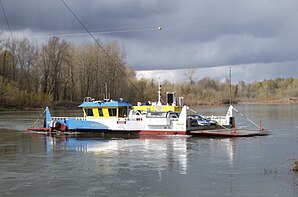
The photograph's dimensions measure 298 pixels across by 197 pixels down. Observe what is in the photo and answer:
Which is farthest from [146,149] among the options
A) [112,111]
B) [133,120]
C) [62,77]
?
[62,77]

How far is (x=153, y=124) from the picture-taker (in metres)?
43.5

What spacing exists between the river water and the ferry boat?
500 cm

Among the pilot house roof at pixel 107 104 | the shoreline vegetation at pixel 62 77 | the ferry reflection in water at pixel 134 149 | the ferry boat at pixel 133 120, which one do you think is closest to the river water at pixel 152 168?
the ferry reflection in water at pixel 134 149

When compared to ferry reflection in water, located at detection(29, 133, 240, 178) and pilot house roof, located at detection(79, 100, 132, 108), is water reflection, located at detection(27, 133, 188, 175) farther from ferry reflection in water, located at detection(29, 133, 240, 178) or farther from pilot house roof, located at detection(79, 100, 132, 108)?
pilot house roof, located at detection(79, 100, 132, 108)

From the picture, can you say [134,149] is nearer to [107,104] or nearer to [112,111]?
[112,111]

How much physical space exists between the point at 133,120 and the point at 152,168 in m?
21.1

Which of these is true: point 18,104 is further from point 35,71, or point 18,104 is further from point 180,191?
point 180,191

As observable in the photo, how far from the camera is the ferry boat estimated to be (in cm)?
4309

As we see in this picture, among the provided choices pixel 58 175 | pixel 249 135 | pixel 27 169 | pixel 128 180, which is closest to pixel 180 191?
pixel 128 180

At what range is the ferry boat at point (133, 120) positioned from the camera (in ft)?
141

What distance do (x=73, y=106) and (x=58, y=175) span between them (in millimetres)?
98994

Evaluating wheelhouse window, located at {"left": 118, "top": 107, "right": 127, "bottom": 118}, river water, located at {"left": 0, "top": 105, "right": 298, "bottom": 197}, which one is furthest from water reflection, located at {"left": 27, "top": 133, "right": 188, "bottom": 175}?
wheelhouse window, located at {"left": 118, "top": 107, "right": 127, "bottom": 118}

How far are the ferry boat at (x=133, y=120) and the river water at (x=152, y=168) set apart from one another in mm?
4998

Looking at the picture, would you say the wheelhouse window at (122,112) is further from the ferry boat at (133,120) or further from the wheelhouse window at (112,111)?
the wheelhouse window at (112,111)
